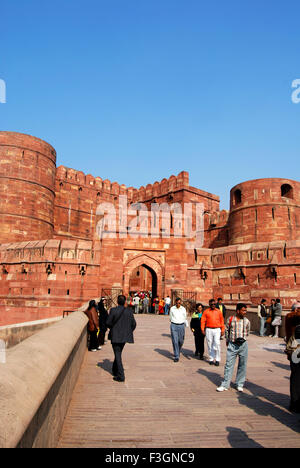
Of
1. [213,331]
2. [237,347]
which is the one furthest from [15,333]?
[237,347]

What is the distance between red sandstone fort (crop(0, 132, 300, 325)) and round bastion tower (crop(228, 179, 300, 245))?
0.20 feet

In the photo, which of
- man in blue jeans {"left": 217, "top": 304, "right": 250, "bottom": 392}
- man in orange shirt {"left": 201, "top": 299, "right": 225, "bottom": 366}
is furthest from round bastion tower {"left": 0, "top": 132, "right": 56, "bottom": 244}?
man in blue jeans {"left": 217, "top": 304, "right": 250, "bottom": 392}

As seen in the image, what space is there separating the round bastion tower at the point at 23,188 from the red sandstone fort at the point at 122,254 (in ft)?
0.20

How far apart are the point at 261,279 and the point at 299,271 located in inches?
68.2

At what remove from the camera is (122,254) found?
678 inches

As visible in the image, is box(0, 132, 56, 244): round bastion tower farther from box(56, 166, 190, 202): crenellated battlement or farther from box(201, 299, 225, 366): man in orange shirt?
box(201, 299, 225, 366): man in orange shirt

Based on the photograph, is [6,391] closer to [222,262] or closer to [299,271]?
[299,271]

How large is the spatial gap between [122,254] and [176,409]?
13.8m

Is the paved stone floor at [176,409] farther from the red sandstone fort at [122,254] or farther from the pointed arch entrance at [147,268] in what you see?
the pointed arch entrance at [147,268]

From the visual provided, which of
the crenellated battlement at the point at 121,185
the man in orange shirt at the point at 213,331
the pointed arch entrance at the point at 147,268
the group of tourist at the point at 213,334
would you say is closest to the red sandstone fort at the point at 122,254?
the pointed arch entrance at the point at 147,268

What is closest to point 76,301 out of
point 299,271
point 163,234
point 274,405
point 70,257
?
point 70,257

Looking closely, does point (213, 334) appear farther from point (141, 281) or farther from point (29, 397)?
point (141, 281)

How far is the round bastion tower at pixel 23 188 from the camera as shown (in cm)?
2233

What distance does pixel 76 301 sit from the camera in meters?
16.9
